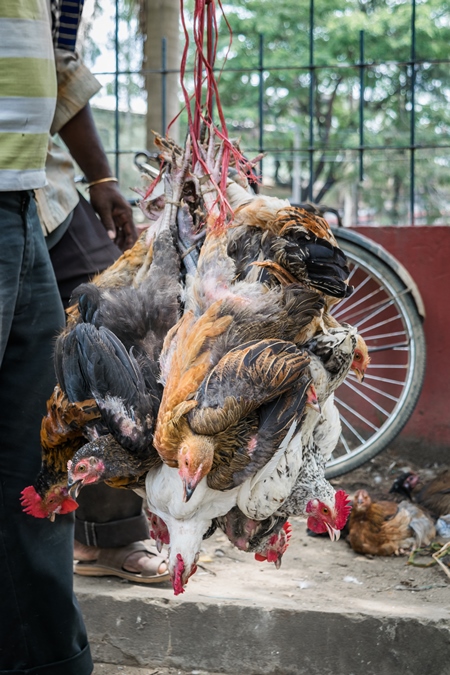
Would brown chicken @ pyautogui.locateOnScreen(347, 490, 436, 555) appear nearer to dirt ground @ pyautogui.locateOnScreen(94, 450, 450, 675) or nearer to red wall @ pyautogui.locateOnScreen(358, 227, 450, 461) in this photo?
dirt ground @ pyautogui.locateOnScreen(94, 450, 450, 675)

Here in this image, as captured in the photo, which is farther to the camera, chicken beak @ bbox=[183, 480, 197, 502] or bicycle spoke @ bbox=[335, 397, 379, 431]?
bicycle spoke @ bbox=[335, 397, 379, 431]

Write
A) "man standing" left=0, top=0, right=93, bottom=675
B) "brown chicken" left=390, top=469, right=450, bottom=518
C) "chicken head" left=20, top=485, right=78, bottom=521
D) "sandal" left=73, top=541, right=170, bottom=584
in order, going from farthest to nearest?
"brown chicken" left=390, top=469, right=450, bottom=518
"sandal" left=73, top=541, right=170, bottom=584
"man standing" left=0, top=0, right=93, bottom=675
"chicken head" left=20, top=485, right=78, bottom=521

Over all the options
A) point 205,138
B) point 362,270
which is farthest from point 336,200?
point 205,138

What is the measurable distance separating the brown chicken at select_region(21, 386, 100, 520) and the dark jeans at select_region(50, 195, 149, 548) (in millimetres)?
830

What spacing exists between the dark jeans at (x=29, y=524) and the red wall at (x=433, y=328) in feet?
9.56

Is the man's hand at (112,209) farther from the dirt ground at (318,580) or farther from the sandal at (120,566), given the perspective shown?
the dirt ground at (318,580)

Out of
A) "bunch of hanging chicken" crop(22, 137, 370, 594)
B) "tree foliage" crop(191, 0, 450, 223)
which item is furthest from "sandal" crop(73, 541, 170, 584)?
"tree foliage" crop(191, 0, 450, 223)

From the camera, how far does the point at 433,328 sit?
4734 mm

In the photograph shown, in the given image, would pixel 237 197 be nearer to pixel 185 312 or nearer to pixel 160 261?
pixel 160 261

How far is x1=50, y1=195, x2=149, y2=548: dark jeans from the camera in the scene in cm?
276

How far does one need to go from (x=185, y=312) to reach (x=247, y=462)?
0.45 m

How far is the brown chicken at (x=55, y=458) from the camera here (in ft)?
6.48

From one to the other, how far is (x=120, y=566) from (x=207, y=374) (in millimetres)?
1809

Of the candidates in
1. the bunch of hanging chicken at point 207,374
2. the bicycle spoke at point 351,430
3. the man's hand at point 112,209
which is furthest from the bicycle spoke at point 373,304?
the bunch of hanging chicken at point 207,374
